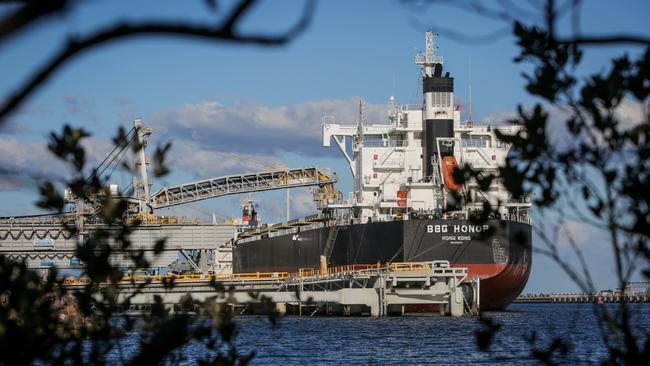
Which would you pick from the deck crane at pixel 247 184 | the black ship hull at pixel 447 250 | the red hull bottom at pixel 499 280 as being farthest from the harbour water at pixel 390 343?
the deck crane at pixel 247 184

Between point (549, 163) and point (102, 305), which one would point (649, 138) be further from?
point (102, 305)

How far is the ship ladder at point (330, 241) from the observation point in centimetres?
5269

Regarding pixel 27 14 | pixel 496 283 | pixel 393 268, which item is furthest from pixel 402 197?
pixel 27 14

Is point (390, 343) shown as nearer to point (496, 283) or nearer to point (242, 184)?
point (496, 283)

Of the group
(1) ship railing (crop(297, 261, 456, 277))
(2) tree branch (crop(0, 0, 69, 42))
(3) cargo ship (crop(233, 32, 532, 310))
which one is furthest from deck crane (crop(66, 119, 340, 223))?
(2) tree branch (crop(0, 0, 69, 42))

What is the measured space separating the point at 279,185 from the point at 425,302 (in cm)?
2557

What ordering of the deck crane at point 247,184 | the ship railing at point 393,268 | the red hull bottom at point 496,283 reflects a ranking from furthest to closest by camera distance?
1. the deck crane at point 247,184
2. the red hull bottom at point 496,283
3. the ship railing at point 393,268

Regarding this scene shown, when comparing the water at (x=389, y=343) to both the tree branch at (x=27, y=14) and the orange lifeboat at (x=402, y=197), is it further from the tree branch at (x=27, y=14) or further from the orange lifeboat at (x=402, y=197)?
the tree branch at (x=27, y=14)

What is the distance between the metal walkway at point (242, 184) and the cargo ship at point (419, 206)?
356 inches

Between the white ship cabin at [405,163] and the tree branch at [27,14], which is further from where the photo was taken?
the white ship cabin at [405,163]

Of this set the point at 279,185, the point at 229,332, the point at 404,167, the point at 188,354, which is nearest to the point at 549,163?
the point at 229,332

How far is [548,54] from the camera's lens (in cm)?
803

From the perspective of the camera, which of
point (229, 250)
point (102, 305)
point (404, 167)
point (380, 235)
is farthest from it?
point (229, 250)

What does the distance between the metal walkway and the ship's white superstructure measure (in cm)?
1229
